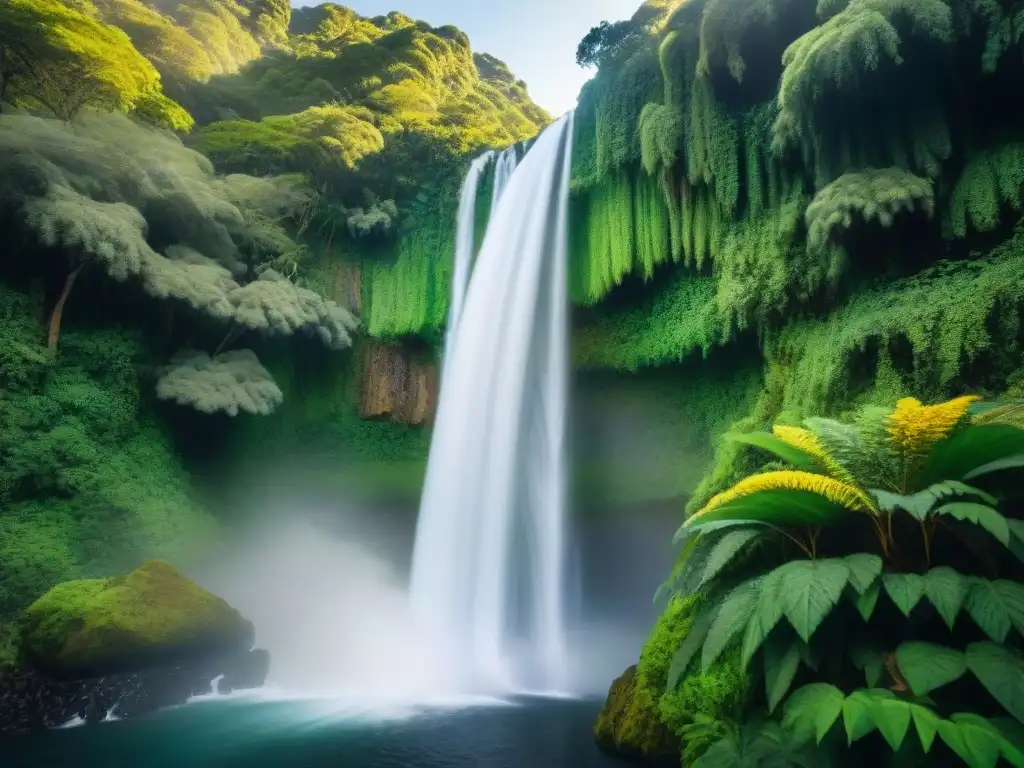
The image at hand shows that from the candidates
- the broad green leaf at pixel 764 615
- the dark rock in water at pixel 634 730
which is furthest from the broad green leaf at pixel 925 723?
the dark rock in water at pixel 634 730

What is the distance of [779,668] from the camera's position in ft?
11.9

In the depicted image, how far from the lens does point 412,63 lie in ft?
66.5

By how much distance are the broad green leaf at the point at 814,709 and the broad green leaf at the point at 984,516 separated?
1.03 m

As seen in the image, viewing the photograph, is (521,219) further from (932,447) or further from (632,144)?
(932,447)

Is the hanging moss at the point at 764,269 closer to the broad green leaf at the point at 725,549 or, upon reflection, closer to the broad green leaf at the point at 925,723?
the broad green leaf at the point at 725,549

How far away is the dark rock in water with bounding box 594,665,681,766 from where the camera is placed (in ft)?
16.4

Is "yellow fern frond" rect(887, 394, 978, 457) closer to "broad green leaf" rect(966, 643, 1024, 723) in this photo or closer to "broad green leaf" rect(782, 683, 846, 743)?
"broad green leaf" rect(966, 643, 1024, 723)

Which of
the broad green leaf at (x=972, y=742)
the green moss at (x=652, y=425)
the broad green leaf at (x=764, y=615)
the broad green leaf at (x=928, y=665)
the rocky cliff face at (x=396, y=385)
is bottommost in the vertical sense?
the broad green leaf at (x=972, y=742)

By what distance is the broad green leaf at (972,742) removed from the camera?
2.83 m

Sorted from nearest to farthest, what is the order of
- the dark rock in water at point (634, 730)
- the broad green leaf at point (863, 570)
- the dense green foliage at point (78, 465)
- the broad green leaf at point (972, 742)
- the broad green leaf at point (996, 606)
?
the broad green leaf at point (972, 742) → the broad green leaf at point (996, 606) → the broad green leaf at point (863, 570) → the dark rock in water at point (634, 730) → the dense green foliage at point (78, 465)

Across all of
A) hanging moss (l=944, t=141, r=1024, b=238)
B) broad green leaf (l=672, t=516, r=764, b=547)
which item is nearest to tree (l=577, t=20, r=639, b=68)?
hanging moss (l=944, t=141, r=1024, b=238)

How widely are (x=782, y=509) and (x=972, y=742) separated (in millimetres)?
A: 1451

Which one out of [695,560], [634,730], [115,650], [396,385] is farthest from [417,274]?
[695,560]

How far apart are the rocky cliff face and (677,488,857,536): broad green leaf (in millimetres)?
10489
